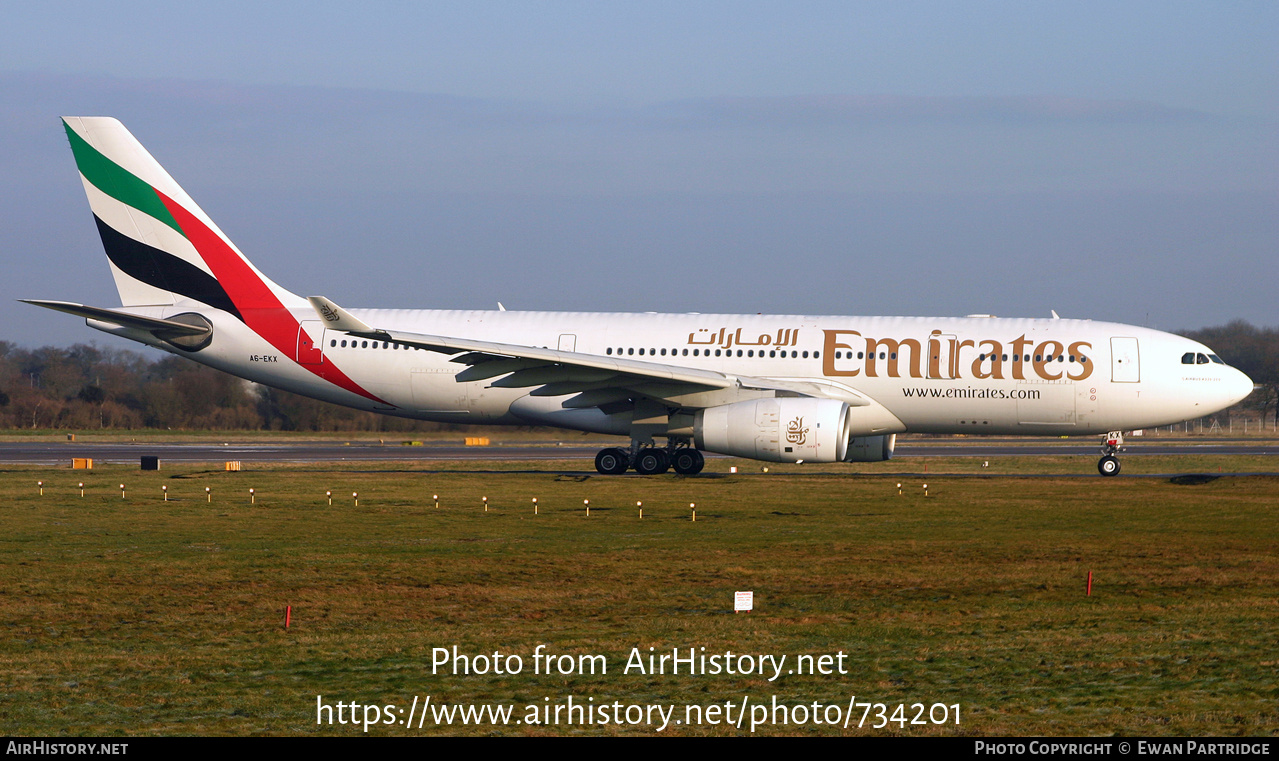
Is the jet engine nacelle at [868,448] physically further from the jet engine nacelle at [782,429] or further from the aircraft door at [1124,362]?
the aircraft door at [1124,362]

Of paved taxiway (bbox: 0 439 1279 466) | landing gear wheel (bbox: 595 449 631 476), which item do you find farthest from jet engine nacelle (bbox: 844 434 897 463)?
paved taxiway (bbox: 0 439 1279 466)

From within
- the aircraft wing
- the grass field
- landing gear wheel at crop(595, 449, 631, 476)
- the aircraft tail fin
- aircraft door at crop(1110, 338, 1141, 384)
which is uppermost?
the aircraft tail fin

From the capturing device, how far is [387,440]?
53.9m

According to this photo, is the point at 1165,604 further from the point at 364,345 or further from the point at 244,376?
the point at 244,376

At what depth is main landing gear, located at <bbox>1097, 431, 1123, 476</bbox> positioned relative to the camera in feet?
98.8

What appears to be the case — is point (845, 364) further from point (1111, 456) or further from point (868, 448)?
point (1111, 456)

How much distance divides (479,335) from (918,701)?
23.0 metres

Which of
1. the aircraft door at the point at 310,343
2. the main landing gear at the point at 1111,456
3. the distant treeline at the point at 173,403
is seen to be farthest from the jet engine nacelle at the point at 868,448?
the distant treeline at the point at 173,403

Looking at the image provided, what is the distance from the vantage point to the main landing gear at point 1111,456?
30.1 meters

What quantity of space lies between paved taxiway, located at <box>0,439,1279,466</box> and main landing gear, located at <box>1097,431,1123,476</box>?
9250mm

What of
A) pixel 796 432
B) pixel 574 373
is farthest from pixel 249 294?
pixel 796 432

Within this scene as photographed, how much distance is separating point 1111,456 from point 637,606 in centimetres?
2212

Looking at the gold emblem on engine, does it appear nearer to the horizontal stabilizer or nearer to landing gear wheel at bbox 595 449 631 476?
landing gear wheel at bbox 595 449 631 476

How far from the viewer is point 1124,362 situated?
28.6m
